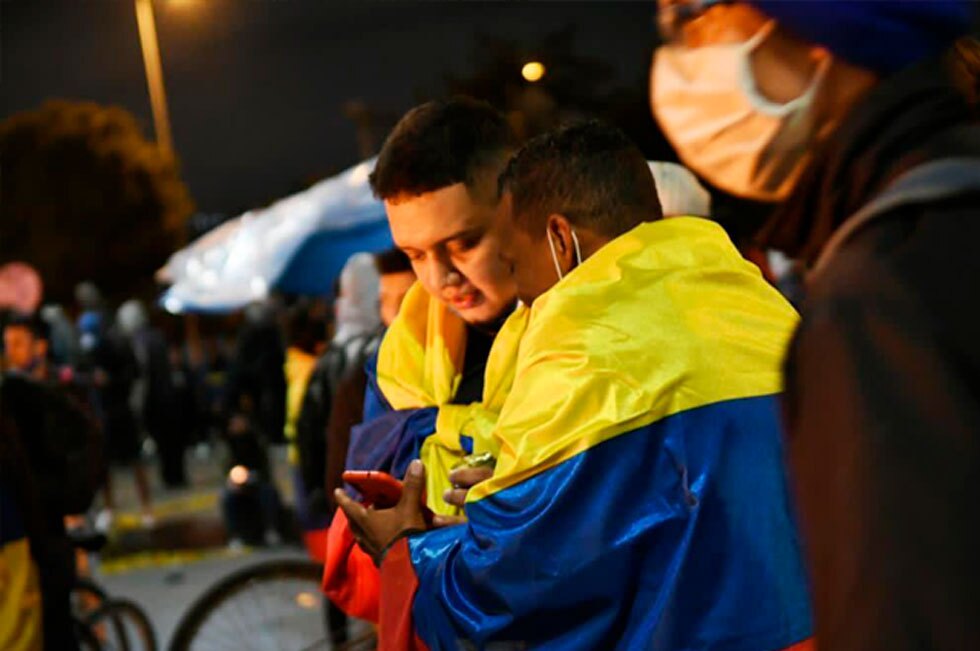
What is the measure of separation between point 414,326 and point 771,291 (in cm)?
95

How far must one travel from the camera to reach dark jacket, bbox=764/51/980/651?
35.5 inches

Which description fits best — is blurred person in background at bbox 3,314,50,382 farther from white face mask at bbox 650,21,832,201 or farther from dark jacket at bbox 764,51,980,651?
dark jacket at bbox 764,51,980,651

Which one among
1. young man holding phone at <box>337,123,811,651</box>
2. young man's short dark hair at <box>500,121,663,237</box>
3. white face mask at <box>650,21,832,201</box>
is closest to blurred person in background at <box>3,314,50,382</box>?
young man's short dark hair at <box>500,121,663,237</box>

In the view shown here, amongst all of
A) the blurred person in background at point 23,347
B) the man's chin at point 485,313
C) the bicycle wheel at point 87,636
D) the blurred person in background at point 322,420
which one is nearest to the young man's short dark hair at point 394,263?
the blurred person in background at point 322,420

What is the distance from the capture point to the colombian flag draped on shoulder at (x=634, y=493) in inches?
65.7

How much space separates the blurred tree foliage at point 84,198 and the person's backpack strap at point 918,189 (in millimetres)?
A: 40677

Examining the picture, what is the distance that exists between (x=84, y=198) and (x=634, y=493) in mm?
41312

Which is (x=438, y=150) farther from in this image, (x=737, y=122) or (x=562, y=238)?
(x=737, y=122)

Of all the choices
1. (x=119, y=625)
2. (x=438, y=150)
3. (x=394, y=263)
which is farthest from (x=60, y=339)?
(x=438, y=150)

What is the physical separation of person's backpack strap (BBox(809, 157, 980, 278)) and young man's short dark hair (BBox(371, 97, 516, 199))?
5.03 feet

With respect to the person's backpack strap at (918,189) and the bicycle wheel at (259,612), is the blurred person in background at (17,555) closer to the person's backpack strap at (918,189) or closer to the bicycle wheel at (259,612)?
the bicycle wheel at (259,612)

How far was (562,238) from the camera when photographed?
2.00 metres

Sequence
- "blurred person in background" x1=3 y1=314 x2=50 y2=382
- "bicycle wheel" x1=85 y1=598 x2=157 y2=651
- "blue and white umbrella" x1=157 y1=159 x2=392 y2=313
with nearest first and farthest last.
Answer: "bicycle wheel" x1=85 y1=598 x2=157 y2=651 < "blue and white umbrella" x1=157 y1=159 x2=392 y2=313 < "blurred person in background" x1=3 y1=314 x2=50 y2=382

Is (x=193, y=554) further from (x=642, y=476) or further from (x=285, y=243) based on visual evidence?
(x=642, y=476)
